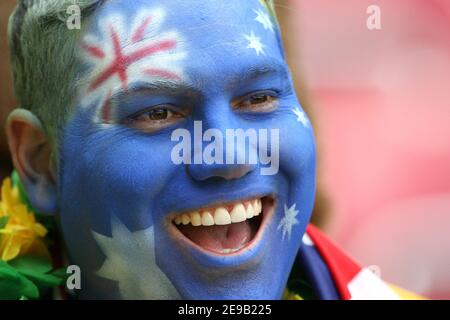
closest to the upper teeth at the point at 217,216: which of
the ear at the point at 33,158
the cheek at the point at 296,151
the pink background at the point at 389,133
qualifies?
the cheek at the point at 296,151

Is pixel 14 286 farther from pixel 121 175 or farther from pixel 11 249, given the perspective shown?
pixel 121 175

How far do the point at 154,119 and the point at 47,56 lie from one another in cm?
27

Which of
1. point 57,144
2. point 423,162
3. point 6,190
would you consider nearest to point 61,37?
point 57,144

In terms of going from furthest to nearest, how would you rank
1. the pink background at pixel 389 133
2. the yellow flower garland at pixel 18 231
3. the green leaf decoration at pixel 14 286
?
1. the pink background at pixel 389 133
2. the yellow flower garland at pixel 18 231
3. the green leaf decoration at pixel 14 286

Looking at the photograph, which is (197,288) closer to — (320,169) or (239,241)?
(239,241)

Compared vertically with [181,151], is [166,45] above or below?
above

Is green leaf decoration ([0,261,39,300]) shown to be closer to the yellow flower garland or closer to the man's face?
the yellow flower garland

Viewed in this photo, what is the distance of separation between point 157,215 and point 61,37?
398 millimetres

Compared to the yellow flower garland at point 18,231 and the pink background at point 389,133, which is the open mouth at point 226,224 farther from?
the pink background at point 389,133

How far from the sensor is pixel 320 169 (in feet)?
9.65

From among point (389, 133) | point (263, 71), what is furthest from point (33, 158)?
point (389, 133)

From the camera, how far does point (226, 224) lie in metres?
1.43

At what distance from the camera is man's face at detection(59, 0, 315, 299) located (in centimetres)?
136

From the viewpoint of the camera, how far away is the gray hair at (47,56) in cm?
144
